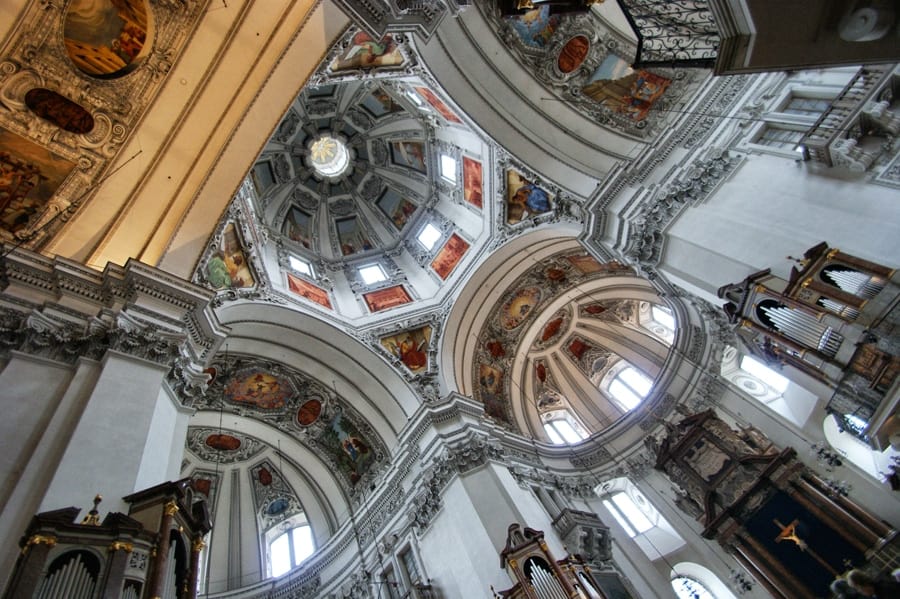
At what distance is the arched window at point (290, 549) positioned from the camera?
1352cm

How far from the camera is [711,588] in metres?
10.8

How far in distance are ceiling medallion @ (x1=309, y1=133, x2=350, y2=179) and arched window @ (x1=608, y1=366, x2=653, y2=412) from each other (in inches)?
512

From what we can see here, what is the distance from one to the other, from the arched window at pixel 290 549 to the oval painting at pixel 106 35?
12459mm

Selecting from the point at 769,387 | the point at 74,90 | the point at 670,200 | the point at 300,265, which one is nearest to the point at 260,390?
the point at 300,265

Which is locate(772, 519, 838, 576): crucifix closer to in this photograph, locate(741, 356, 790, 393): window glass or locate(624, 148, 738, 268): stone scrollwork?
locate(741, 356, 790, 393): window glass

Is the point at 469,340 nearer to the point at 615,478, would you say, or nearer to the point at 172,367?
the point at 615,478

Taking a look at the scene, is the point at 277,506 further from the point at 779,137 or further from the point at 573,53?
the point at 779,137

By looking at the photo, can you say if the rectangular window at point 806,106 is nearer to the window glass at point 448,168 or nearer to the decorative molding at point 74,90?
the window glass at point 448,168

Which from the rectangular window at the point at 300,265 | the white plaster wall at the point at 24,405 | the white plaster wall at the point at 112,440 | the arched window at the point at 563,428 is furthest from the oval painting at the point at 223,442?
the arched window at the point at 563,428

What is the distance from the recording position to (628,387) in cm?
1678

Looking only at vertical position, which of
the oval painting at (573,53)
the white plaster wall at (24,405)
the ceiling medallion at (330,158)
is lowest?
the white plaster wall at (24,405)

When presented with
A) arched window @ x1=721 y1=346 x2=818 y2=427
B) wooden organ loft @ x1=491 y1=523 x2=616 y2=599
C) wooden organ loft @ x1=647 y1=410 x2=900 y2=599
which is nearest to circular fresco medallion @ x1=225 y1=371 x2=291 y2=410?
wooden organ loft @ x1=491 y1=523 x2=616 y2=599

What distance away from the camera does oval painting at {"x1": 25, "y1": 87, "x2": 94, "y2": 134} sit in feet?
26.2

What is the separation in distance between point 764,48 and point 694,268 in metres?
5.14
